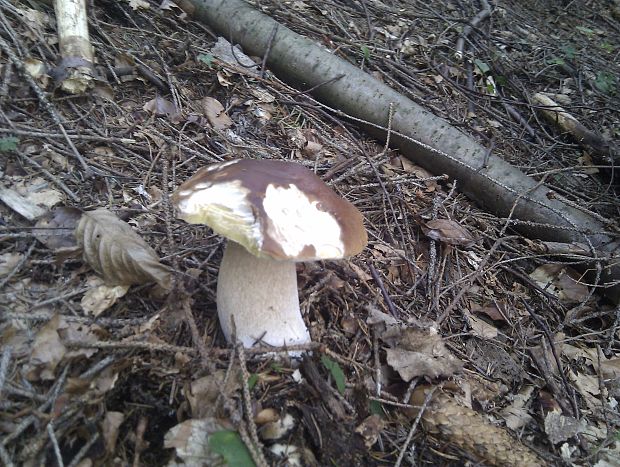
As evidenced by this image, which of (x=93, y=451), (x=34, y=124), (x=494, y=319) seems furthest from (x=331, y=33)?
(x=93, y=451)

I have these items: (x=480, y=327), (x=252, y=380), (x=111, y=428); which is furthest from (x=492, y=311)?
(x=111, y=428)

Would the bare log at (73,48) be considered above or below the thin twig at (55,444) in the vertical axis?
above

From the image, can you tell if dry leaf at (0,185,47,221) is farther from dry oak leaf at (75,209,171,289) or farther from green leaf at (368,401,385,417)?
green leaf at (368,401,385,417)

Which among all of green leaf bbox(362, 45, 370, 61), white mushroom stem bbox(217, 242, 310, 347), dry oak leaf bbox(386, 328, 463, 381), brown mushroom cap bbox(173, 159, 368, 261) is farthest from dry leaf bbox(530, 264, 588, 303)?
green leaf bbox(362, 45, 370, 61)

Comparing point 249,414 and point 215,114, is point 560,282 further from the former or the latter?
point 215,114

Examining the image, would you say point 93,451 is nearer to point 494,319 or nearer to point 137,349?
point 137,349

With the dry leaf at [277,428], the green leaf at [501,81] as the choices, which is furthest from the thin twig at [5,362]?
the green leaf at [501,81]

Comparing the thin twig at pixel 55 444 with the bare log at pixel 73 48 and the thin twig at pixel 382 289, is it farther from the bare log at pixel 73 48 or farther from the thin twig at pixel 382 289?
the bare log at pixel 73 48
